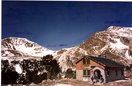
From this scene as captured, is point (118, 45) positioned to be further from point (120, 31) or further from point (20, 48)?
point (20, 48)

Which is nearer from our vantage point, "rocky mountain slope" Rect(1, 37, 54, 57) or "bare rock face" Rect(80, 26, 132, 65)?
"rocky mountain slope" Rect(1, 37, 54, 57)

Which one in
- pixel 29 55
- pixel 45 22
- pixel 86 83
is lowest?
pixel 86 83

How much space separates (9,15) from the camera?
9.09ft

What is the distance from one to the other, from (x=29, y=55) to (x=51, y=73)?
23 centimetres

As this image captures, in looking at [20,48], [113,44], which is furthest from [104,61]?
[20,48]

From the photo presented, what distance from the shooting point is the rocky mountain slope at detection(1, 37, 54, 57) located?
276 centimetres

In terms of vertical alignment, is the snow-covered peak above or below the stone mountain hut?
above

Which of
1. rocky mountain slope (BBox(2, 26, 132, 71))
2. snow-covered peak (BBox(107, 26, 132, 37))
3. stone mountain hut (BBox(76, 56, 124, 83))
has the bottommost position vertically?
stone mountain hut (BBox(76, 56, 124, 83))

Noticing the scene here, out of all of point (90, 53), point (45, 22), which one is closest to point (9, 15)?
point (45, 22)

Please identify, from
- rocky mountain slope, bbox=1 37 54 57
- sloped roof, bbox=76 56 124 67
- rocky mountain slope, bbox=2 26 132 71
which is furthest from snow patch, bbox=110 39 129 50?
rocky mountain slope, bbox=1 37 54 57

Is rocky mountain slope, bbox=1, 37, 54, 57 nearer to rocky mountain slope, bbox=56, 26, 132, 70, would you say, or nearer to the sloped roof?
rocky mountain slope, bbox=56, 26, 132, 70

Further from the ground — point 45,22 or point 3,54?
point 45,22

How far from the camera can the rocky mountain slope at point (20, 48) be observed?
2.76 metres

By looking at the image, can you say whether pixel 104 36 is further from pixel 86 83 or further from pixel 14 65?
pixel 14 65
